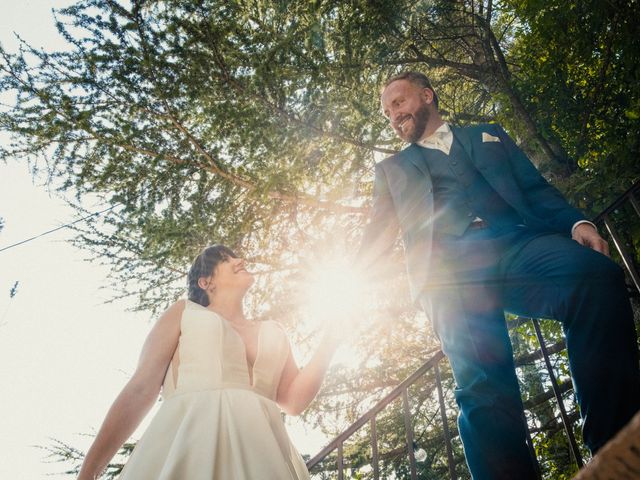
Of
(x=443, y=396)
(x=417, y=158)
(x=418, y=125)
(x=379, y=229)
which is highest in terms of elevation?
(x=418, y=125)

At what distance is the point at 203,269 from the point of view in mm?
2559

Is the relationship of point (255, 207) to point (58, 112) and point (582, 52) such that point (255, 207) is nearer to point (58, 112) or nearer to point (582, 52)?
point (58, 112)

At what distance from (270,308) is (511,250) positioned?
3434mm

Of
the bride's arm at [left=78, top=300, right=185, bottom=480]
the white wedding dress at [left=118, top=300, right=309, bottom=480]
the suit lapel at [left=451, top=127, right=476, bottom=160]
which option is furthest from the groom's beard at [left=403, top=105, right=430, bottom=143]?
the bride's arm at [left=78, top=300, right=185, bottom=480]

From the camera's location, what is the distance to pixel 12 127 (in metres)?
3.74

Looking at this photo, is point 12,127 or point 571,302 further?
point 12,127

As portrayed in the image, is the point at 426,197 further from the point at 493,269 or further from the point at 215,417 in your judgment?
the point at 215,417

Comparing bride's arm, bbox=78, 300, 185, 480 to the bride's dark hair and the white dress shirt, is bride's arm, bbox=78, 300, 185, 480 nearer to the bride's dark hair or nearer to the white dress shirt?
the bride's dark hair

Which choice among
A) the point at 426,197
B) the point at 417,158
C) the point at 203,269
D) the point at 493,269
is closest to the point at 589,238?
the point at 493,269

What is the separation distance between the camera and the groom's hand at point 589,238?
1519mm

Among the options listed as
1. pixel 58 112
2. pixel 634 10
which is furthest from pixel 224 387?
pixel 634 10

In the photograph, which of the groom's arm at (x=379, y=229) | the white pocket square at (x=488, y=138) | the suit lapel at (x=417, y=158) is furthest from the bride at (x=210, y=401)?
the white pocket square at (x=488, y=138)

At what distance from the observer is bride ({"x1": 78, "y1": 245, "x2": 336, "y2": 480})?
1.47 metres

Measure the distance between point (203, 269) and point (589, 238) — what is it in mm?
2008
